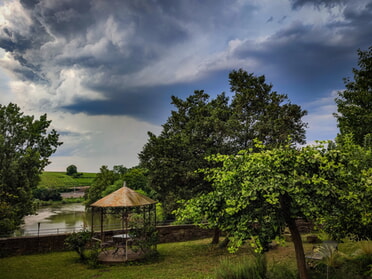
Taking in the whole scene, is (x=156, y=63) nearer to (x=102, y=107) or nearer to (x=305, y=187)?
(x=102, y=107)

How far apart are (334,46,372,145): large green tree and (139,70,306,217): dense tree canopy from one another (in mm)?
3170

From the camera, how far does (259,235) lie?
5789 millimetres

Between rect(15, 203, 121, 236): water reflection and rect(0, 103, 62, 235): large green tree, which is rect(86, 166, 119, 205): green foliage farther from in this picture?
rect(0, 103, 62, 235): large green tree

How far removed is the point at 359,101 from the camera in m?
16.0

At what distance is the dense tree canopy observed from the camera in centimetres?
1393

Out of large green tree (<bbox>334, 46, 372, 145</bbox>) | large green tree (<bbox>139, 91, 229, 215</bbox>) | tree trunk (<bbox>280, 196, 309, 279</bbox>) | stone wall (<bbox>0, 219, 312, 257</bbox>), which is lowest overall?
stone wall (<bbox>0, 219, 312, 257</bbox>)

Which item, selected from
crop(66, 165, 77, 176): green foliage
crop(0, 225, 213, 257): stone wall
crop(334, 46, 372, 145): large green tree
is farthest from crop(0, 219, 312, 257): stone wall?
crop(66, 165, 77, 176): green foliage

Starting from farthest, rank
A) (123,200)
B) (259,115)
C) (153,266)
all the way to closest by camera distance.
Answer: (259,115), (123,200), (153,266)

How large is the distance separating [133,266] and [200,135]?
697 cm

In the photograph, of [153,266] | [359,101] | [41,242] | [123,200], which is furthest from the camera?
[359,101]

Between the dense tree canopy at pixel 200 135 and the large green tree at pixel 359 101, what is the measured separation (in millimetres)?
3170

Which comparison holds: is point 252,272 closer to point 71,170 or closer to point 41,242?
point 41,242

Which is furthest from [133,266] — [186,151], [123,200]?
[186,151]

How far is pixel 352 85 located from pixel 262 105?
21.4 ft
